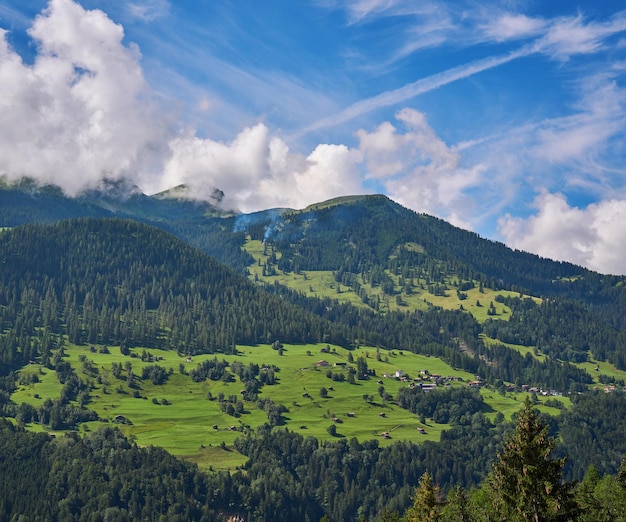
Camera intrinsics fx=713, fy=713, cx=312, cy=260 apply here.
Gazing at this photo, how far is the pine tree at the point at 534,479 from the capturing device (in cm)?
5338

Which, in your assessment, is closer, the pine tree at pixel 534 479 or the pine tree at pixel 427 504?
the pine tree at pixel 534 479

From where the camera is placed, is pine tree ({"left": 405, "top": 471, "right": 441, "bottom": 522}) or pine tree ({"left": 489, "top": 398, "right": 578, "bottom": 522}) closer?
pine tree ({"left": 489, "top": 398, "right": 578, "bottom": 522})

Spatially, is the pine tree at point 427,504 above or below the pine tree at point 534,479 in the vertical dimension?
below

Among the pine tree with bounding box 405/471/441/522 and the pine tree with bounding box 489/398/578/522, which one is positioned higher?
the pine tree with bounding box 489/398/578/522

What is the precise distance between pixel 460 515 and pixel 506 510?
4053 centimetres

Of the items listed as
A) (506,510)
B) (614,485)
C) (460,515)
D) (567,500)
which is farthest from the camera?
(460,515)

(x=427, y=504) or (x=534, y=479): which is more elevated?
(x=534, y=479)

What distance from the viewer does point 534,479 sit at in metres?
53.7

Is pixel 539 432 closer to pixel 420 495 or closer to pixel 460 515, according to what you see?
pixel 420 495

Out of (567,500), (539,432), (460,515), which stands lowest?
(460,515)

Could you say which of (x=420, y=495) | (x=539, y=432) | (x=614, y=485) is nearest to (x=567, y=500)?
(x=539, y=432)

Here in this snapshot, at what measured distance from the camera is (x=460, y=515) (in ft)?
313

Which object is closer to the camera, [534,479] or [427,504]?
[534,479]

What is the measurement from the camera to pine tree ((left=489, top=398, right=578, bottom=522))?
53375mm
